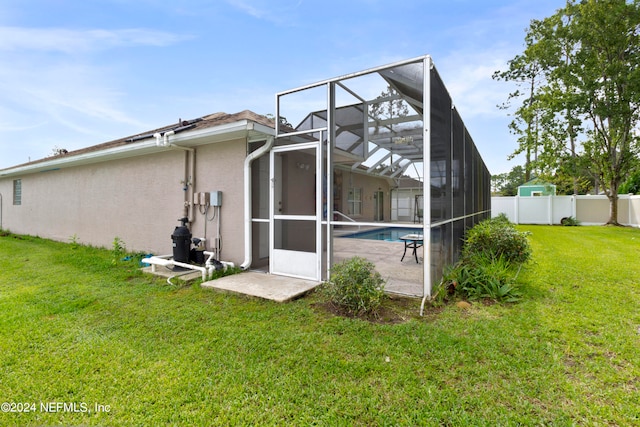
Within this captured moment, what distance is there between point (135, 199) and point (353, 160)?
18.2ft

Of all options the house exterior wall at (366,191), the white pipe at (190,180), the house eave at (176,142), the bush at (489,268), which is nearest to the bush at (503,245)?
the bush at (489,268)

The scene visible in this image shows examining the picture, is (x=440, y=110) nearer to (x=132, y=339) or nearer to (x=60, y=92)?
(x=132, y=339)

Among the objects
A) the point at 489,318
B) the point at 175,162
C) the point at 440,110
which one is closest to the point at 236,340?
the point at 489,318

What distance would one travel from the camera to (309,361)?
2.54 meters

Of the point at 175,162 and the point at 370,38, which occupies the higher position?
the point at 370,38

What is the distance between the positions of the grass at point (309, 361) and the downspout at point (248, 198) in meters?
1.23

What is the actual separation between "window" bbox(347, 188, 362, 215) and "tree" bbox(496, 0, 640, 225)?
1204cm

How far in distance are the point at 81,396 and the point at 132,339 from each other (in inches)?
34.8

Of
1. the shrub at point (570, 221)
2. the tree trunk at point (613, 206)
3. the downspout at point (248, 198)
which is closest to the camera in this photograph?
the downspout at point (248, 198)

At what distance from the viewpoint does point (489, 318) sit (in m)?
3.48

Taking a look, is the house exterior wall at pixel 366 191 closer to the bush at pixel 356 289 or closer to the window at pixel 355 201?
the window at pixel 355 201

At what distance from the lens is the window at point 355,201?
14177 millimetres

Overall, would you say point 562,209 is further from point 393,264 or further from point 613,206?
point 393,264

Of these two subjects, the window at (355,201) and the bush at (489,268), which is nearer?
the bush at (489,268)
